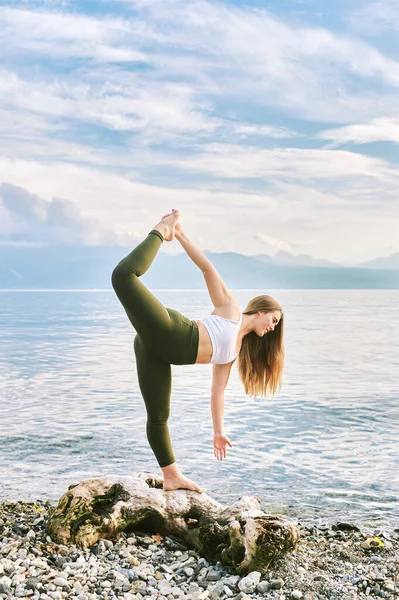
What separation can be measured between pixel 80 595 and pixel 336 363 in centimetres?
1679

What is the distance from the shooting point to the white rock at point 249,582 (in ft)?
15.4

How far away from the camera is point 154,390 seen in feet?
19.1

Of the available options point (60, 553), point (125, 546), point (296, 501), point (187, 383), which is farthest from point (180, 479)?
point (187, 383)

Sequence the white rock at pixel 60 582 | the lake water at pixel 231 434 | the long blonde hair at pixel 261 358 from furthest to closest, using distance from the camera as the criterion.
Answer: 1. the lake water at pixel 231 434
2. the long blonde hair at pixel 261 358
3. the white rock at pixel 60 582

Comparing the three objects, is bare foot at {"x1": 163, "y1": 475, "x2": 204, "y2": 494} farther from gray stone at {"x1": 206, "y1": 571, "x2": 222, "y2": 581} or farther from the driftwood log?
gray stone at {"x1": 206, "y1": 571, "x2": 222, "y2": 581}

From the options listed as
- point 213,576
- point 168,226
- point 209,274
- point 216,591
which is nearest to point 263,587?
point 216,591

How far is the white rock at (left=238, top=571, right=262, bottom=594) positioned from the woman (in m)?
1.14

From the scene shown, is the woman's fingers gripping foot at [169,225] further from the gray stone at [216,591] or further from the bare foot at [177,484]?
the gray stone at [216,591]

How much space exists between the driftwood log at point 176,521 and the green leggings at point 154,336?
0.38 metres

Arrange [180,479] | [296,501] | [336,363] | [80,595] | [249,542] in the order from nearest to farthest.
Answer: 1. [80,595]
2. [249,542]
3. [180,479]
4. [296,501]
5. [336,363]

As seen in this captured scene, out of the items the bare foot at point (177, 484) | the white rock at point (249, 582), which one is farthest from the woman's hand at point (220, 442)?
the white rock at point (249, 582)

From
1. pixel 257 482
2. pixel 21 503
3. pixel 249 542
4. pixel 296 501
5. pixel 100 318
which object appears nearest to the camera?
pixel 249 542

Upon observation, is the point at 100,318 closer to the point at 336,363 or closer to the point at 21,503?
the point at 336,363

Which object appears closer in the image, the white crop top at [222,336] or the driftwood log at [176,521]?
the driftwood log at [176,521]
